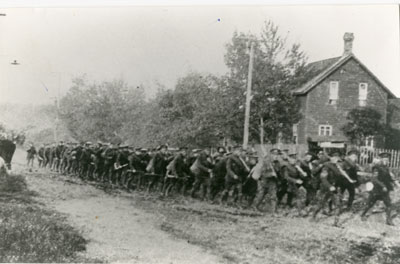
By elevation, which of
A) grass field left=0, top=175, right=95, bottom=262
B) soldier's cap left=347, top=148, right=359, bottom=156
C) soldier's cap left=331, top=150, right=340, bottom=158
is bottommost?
grass field left=0, top=175, right=95, bottom=262

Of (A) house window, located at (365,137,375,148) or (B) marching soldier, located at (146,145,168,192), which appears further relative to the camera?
(B) marching soldier, located at (146,145,168,192)

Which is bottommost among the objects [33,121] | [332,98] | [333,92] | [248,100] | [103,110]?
[33,121]

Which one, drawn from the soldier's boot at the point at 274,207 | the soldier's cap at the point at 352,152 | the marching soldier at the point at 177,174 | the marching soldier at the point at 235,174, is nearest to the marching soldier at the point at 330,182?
the soldier's cap at the point at 352,152

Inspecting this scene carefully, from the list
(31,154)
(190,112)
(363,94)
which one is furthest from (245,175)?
(31,154)

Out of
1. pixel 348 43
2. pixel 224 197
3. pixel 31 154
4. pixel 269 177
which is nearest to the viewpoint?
pixel 348 43

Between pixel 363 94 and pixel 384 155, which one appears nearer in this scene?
pixel 384 155

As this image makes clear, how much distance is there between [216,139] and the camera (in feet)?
26.6

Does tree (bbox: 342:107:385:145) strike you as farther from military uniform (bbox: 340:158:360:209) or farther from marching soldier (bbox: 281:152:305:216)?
marching soldier (bbox: 281:152:305:216)

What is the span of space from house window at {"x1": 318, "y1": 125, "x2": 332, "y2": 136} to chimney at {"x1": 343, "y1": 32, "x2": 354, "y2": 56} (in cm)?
149

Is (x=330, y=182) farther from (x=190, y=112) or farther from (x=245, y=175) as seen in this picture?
(x=190, y=112)

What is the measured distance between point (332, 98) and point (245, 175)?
2.41 m

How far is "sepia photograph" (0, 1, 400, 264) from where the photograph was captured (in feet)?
21.6

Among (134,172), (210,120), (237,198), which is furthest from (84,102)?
(237,198)

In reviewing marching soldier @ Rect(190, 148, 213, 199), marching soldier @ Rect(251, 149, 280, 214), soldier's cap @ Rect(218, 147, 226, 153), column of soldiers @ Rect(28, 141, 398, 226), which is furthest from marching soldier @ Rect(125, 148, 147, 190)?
marching soldier @ Rect(251, 149, 280, 214)
